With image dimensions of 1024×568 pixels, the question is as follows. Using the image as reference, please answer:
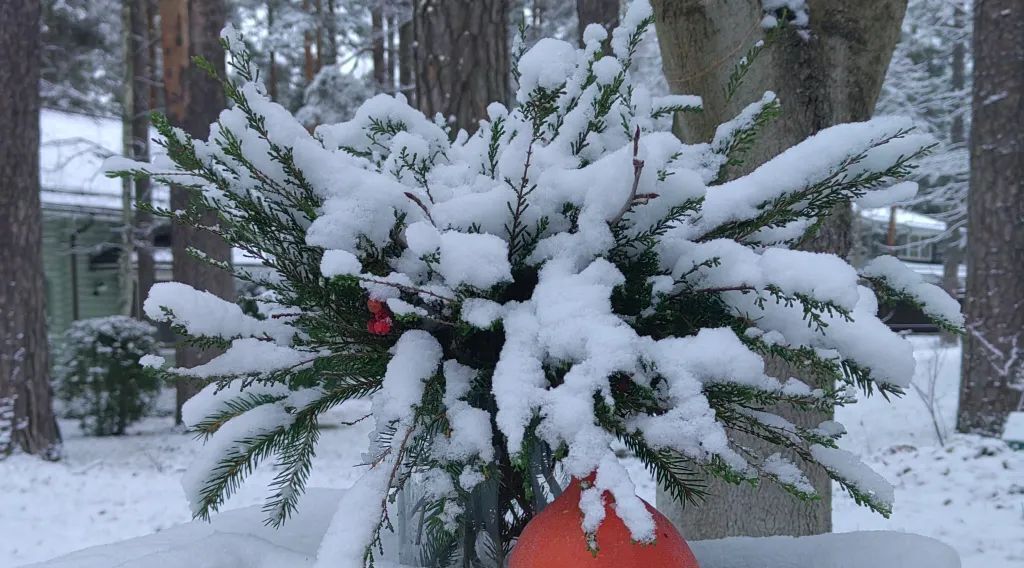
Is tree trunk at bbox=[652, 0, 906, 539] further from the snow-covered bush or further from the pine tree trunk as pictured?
the pine tree trunk

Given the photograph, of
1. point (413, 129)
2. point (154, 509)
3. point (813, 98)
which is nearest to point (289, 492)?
point (413, 129)

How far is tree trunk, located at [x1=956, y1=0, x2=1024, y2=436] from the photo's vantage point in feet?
18.7

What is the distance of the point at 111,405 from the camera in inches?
335

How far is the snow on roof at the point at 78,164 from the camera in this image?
10945 mm

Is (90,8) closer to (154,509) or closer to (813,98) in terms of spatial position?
(154,509)

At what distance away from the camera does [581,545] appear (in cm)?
96

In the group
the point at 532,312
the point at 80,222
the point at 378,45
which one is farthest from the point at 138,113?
the point at 532,312

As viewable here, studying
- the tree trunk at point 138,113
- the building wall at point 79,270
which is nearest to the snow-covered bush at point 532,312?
the tree trunk at point 138,113

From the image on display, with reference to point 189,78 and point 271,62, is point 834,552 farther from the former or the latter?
point 271,62

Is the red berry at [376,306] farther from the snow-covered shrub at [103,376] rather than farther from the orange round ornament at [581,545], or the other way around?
the snow-covered shrub at [103,376]

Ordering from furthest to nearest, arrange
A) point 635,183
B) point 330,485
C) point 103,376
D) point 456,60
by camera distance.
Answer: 1. point 103,376
2. point 330,485
3. point 456,60
4. point 635,183

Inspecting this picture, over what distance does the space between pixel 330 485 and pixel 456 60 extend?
11.6ft

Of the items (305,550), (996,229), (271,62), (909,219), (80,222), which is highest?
(271,62)

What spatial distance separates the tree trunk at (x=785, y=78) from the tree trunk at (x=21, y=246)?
5786 millimetres
